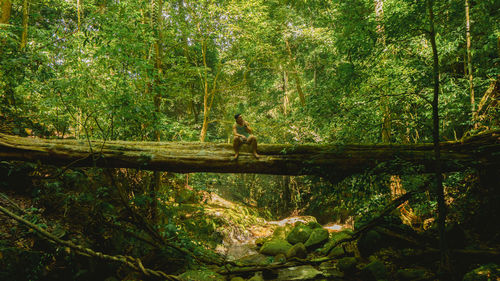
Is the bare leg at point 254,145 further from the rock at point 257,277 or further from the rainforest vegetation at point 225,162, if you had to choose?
the rock at point 257,277

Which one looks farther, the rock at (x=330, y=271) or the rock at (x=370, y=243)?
the rock at (x=370, y=243)

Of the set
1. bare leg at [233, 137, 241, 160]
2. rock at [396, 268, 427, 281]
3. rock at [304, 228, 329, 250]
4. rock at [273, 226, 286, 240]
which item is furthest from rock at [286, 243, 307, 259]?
bare leg at [233, 137, 241, 160]

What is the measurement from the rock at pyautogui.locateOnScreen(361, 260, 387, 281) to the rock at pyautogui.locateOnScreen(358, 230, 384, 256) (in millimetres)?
960

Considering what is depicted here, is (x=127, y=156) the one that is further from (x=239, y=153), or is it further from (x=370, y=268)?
(x=370, y=268)

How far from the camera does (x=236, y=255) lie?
29.7 ft

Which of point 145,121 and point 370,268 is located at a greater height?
point 145,121

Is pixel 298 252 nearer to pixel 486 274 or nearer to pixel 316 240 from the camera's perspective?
pixel 316 240

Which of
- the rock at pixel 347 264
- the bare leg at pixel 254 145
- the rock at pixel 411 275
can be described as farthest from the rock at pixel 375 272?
the bare leg at pixel 254 145

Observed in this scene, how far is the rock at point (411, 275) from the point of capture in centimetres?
425

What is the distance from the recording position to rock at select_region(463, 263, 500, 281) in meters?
3.35

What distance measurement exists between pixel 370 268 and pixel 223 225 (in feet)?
21.7

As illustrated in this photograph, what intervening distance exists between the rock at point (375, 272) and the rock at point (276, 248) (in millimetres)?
3575

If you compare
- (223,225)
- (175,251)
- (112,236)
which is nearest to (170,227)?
(175,251)

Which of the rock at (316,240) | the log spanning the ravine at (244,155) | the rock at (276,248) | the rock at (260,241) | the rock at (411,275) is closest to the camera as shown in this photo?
the rock at (411,275)
